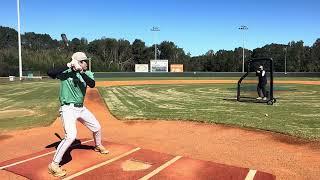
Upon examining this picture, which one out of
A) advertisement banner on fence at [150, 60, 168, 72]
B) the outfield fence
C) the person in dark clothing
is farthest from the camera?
advertisement banner on fence at [150, 60, 168, 72]

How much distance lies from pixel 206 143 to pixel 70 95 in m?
3.89

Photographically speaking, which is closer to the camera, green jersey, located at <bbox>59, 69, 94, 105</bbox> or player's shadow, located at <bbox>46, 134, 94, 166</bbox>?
green jersey, located at <bbox>59, 69, 94, 105</bbox>

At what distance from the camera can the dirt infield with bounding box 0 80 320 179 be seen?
781 centimetres

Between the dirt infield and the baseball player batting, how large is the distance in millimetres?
987

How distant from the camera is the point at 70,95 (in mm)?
7363

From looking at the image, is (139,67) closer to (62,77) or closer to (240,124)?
(240,124)

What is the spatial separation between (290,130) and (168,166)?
499 cm

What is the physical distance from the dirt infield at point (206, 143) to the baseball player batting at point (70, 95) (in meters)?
0.99

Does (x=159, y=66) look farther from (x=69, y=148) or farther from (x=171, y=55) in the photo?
(x=69, y=148)

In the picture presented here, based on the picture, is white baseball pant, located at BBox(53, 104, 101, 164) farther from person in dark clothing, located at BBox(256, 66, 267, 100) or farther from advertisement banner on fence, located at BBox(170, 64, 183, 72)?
advertisement banner on fence, located at BBox(170, 64, 183, 72)

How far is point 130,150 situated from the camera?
8.79 metres

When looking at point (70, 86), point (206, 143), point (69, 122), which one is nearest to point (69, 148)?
point (69, 122)

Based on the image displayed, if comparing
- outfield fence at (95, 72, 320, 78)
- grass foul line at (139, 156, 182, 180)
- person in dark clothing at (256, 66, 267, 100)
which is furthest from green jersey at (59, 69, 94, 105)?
outfield fence at (95, 72, 320, 78)

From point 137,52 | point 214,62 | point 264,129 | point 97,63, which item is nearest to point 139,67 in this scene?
point 97,63
